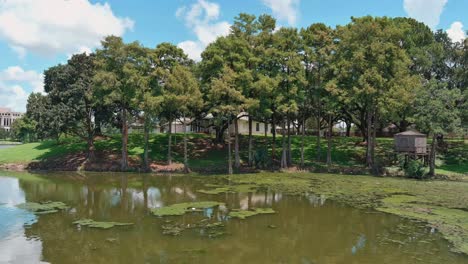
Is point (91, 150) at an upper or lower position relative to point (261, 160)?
upper

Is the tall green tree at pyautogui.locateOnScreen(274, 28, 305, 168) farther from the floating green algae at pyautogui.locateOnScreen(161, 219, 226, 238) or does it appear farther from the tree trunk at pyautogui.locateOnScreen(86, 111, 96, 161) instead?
the floating green algae at pyautogui.locateOnScreen(161, 219, 226, 238)

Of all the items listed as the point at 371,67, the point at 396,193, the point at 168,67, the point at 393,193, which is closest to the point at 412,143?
the point at 371,67

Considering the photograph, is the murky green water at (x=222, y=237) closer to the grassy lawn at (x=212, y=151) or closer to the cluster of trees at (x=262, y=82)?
the cluster of trees at (x=262, y=82)

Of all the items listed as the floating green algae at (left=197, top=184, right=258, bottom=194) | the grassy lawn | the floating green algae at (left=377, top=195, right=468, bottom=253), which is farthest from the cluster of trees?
the floating green algae at (left=377, top=195, right=468, bottom=253)

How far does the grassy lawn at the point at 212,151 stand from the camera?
43.4 metres

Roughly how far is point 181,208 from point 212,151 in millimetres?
28014

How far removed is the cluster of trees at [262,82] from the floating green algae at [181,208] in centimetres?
1701

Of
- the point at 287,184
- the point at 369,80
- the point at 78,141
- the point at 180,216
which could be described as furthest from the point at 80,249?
the point at 78,141

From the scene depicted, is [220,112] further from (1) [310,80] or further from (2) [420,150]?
(2) [420,150]

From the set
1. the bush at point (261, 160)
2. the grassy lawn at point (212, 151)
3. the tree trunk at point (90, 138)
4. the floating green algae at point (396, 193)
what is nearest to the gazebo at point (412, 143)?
the grassy lawn at point (212, 151)

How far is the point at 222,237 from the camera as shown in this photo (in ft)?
50.4

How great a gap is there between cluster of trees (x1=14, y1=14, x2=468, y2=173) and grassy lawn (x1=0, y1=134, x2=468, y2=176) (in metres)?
2.72

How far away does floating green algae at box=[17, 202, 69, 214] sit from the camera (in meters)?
20.1

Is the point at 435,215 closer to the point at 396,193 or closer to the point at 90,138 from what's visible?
the point at 396,193
